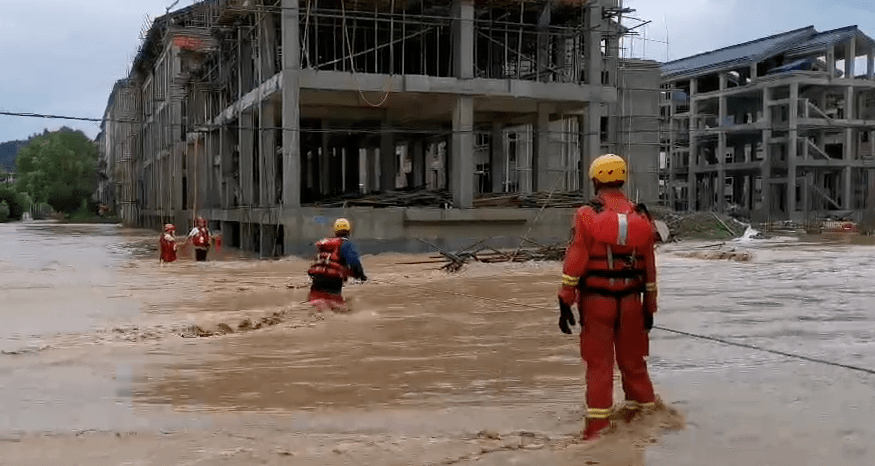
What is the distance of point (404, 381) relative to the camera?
7961mm

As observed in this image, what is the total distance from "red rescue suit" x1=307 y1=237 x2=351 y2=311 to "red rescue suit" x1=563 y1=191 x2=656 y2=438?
5617 millimetres

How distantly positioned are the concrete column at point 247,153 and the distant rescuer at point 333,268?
2233cm

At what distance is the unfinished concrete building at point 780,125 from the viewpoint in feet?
176

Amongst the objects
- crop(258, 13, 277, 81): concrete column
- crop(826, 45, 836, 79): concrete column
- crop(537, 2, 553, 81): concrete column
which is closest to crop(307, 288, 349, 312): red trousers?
crop(258, 13, 277, 81): concrete column

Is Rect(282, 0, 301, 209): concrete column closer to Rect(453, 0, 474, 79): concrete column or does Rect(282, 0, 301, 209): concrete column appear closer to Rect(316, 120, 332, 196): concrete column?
Rect(453, 0, 474, 79): concrete column

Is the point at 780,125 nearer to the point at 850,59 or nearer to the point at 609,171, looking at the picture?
the point at 850,59

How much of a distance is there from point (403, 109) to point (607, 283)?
2881 cm

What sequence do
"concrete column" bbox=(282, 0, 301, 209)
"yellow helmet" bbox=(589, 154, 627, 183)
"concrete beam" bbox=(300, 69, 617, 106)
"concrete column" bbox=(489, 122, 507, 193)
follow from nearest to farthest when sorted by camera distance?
"yellow helmet" bbox=(589, 154, 627, 183)
"concrete column" bbox=(282, 0, 301, 209)
"concrete beam" bbox=(300, 69, 617, 106)
"concrete column" bbox=(489, 122, 507, 193)

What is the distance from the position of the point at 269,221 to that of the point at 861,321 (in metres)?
19.6

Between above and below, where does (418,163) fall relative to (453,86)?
below

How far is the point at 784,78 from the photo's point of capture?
5294cm

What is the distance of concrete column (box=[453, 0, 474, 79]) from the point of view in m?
29.5

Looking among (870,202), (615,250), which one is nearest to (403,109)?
(615,250)

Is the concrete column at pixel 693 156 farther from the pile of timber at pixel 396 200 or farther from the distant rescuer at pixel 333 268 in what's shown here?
the distant rescuer at pixel 333 268
